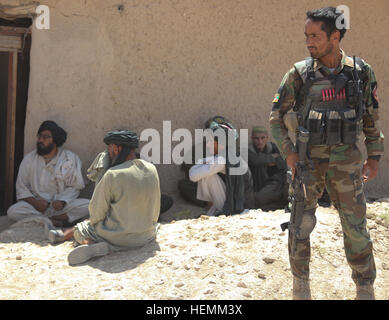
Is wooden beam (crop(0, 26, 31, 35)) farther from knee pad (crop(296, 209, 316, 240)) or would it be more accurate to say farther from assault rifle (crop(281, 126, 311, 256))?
knee pad (crop(296, 209, 316, 240))

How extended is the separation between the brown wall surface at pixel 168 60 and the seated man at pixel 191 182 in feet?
0.50

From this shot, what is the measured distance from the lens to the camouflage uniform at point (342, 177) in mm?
2811

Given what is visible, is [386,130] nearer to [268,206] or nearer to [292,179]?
[268,206]

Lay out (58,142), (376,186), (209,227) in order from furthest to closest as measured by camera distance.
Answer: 1. (376,186)
2. (58,142)
3. (209,227)

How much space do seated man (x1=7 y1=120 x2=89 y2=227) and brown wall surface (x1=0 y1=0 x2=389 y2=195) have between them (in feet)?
0.82

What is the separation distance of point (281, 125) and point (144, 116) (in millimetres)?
3081

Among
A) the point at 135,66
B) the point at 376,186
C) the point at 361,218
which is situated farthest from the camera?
the point at 376,186

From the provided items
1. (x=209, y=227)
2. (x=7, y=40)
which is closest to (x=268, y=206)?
(x=209, y=227)

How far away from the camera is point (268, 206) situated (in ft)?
19.1

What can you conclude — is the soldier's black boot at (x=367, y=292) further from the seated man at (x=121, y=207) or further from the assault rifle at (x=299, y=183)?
the seated man at (x=121, y=207)

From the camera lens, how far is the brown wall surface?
18.2 feet

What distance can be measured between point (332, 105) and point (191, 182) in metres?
3.05

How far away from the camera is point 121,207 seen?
396 cm

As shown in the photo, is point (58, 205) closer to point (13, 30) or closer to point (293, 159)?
point (13, 30)
